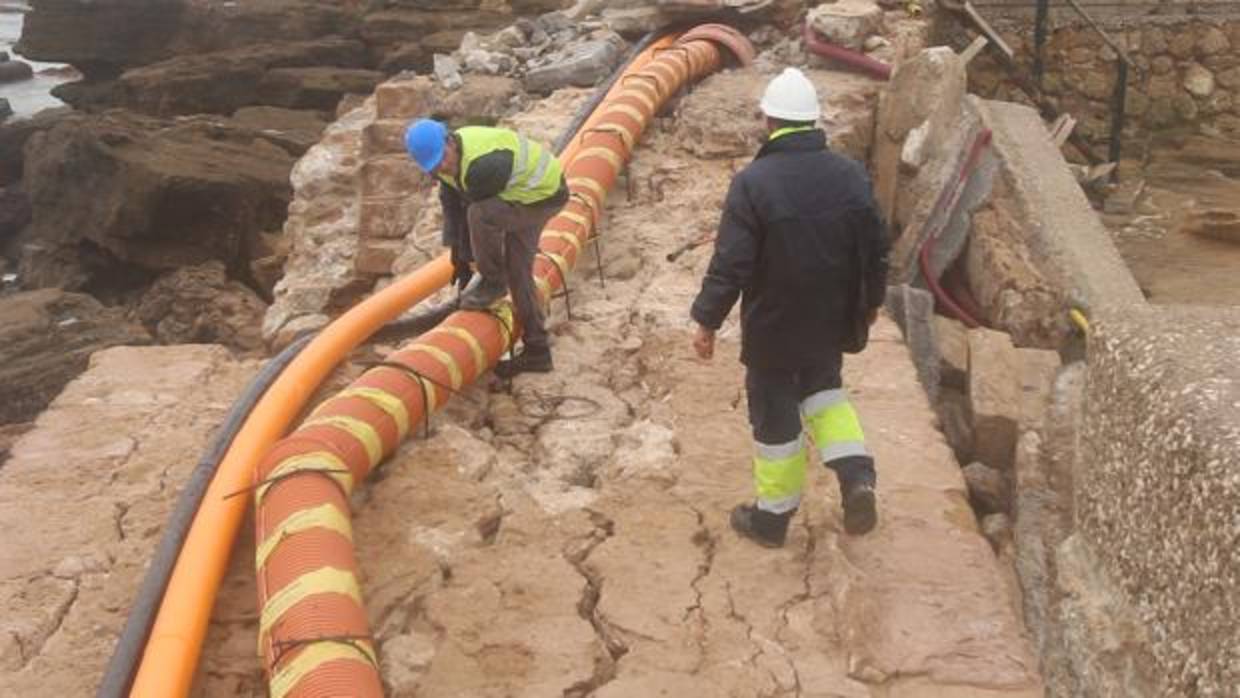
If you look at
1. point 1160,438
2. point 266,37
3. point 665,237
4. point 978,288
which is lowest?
point 266,37

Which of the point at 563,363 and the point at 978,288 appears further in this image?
the point at 978,288

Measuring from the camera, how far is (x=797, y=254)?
370 centimetres

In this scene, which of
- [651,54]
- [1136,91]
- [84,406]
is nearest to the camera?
[84,406]

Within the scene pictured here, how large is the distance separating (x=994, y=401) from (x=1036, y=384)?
11.6 inches

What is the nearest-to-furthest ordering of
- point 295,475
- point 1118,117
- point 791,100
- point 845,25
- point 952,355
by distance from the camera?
point 791,100 < point 295,475 < point 952,355 < point 845,25 < point 1118,117

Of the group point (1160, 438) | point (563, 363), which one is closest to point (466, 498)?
point (563, 363)

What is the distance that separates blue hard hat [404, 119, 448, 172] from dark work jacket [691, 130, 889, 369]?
1459 millimetres

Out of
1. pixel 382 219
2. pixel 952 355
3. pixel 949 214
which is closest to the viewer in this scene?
pixel 952 355

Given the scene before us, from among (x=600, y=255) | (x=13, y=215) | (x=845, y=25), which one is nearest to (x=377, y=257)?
(x=600, y=255)

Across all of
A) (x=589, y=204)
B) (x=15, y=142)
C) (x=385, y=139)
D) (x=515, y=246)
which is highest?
(x=515, y=246)

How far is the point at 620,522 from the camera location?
4223mm

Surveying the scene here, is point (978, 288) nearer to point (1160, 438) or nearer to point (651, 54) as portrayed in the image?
point (651, 54)

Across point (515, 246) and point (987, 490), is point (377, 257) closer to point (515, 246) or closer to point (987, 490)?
point (515, 246)

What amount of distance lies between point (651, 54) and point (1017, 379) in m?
4.25
